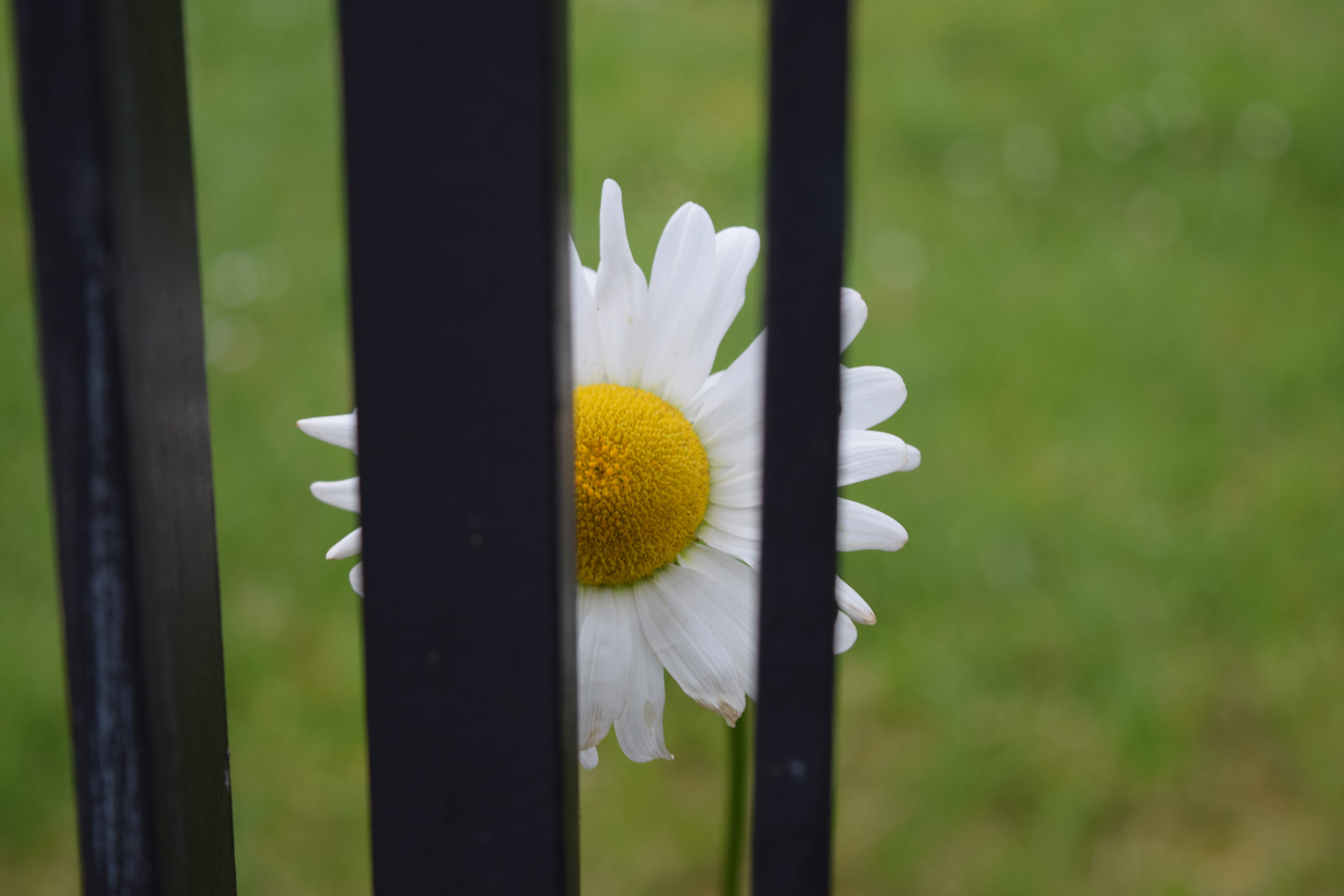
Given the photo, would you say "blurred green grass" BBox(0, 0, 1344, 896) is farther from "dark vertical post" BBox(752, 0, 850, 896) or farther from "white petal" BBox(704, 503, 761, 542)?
"dark vertical post" BBox(752, 0, 850, 896)

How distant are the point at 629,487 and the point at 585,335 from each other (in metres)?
0.10

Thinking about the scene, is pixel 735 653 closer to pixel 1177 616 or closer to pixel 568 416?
pixel 568 416

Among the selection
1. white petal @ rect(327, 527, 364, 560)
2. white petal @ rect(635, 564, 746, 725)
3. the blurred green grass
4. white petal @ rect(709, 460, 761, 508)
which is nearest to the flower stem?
white petal @ rect(635, 564, 746, 725)

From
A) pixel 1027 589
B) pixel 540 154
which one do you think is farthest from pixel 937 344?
pixel 540 154

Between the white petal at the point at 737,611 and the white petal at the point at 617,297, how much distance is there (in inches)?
4.9

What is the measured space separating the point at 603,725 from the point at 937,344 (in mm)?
2185

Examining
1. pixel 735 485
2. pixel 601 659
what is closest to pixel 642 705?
pixel 601 659

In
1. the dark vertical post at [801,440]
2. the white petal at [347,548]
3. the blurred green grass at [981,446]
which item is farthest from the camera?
the blurred green grass at [981,446]

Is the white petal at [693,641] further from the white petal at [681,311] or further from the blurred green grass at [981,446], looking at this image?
the blurred green grass at [981,446]

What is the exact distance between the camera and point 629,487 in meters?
0.65

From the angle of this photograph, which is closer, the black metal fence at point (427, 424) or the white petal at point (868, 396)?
the black metal fence at point (427, 424)

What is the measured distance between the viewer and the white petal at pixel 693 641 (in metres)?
0.62

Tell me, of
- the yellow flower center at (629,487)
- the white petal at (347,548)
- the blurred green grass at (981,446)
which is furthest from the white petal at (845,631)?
the blurred green grass at (981,446)

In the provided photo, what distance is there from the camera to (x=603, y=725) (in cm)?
62
